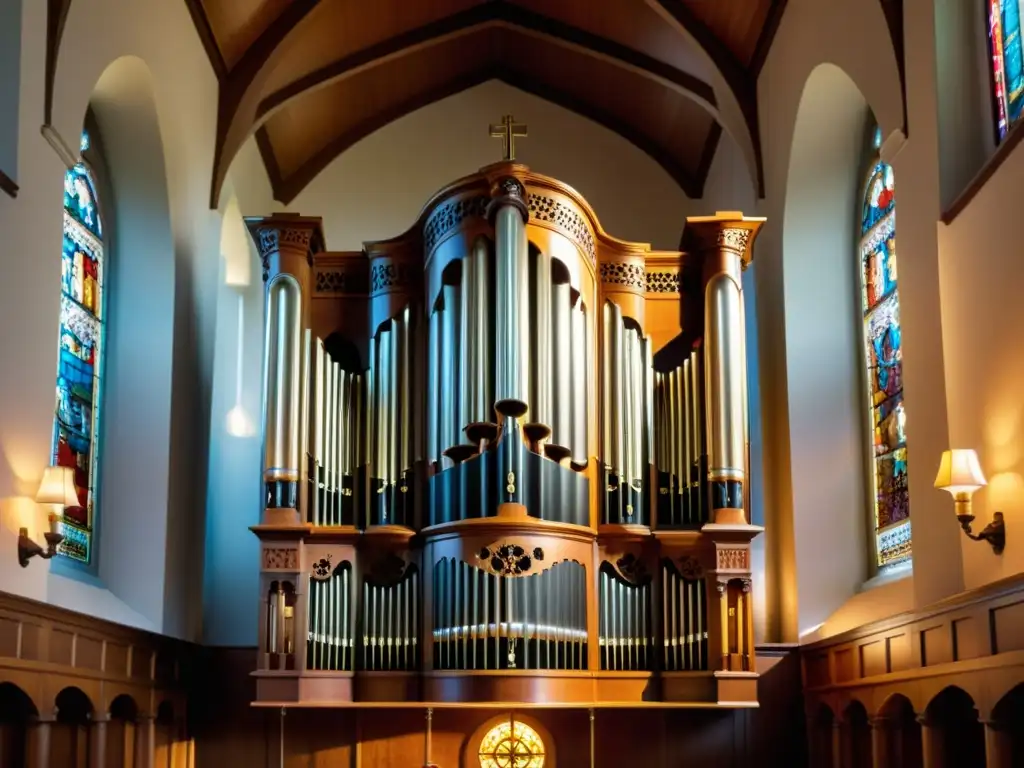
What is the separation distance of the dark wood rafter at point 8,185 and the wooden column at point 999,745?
19.9 feet

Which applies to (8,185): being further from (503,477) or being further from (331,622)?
(331,622)

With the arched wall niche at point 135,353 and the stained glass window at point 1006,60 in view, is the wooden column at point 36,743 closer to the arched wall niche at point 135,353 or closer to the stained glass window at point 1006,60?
the arched wall niche at point 135,353

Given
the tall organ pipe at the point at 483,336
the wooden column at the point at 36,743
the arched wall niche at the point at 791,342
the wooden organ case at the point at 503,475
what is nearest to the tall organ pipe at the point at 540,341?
the wooden organ case at the point at 503,475

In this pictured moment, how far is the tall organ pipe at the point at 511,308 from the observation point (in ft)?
35.6

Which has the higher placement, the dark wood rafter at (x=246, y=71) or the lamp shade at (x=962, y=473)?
the dark wood rafter at (x=246, y=71)

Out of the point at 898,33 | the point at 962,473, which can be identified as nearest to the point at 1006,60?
the point at 898,33

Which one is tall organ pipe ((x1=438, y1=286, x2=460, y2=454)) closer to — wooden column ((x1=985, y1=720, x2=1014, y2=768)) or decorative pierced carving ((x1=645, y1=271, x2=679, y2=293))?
decorative pierced carving ((x1=645, y1=271, x2=679, y2=293))

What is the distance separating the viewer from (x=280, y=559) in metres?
11.0

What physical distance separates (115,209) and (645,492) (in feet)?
16.4

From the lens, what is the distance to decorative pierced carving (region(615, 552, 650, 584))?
11258mm

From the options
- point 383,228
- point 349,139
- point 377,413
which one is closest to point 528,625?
point 377,413

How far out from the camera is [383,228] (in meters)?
15.1

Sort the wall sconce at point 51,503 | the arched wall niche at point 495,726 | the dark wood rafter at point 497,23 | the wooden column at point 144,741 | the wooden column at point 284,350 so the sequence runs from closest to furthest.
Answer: the wall sconce at point 51,503 → the wooden column at point 144,741 → the wooden column at point 284,350 → the arched wall niche at point 495,726 → the dark wood rafter at point 497,23

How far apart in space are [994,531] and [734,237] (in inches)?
191
